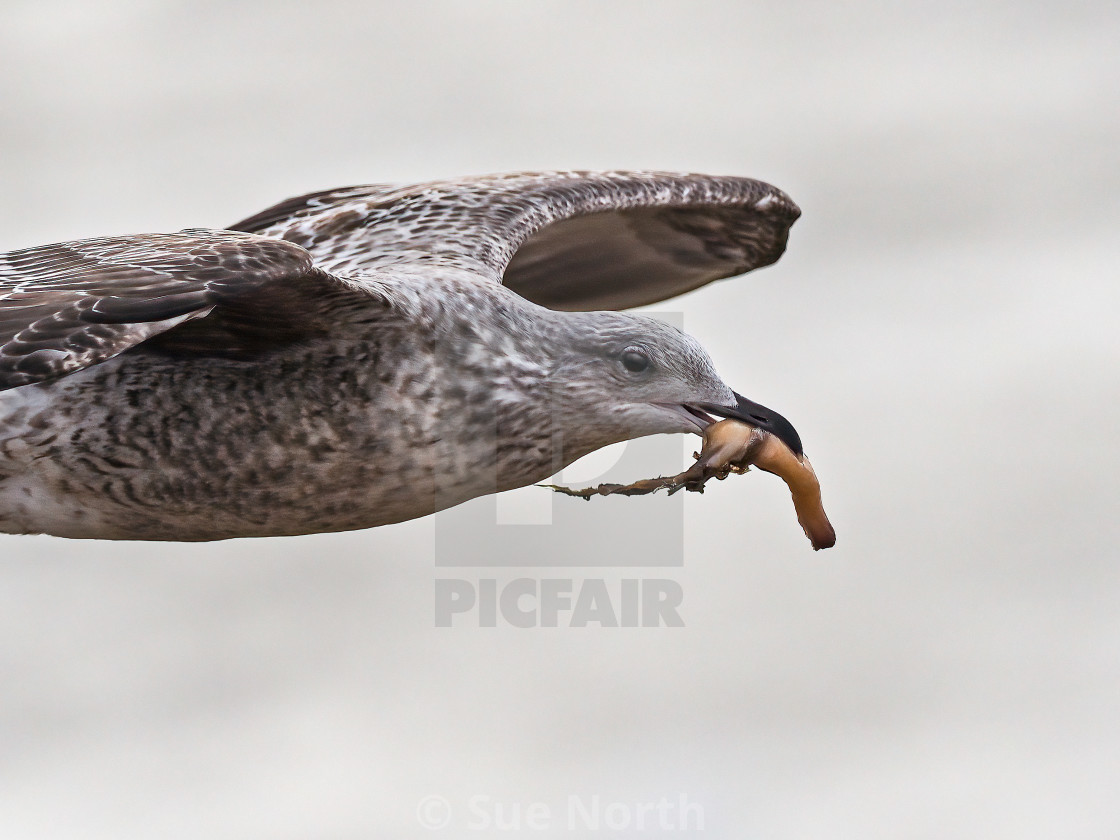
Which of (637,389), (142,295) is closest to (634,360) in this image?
(637,389)

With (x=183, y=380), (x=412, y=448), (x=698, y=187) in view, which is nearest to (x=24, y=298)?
(x=183, y=380)

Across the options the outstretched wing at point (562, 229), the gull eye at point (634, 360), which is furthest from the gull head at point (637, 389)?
the outstretched wing at point (562, 229)

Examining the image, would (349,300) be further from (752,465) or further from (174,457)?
(752,465)

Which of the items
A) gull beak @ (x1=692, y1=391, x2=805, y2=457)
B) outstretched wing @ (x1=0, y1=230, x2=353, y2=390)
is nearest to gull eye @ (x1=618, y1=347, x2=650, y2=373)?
gull beak @ (x1=692, y1=391, x2=805, y2=457)

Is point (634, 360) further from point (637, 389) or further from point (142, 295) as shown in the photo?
point (142, 295)

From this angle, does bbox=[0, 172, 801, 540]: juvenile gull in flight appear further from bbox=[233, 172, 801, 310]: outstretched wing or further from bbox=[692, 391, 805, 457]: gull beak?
bbox=[233, 172, 801, 310]: outstretched wing
